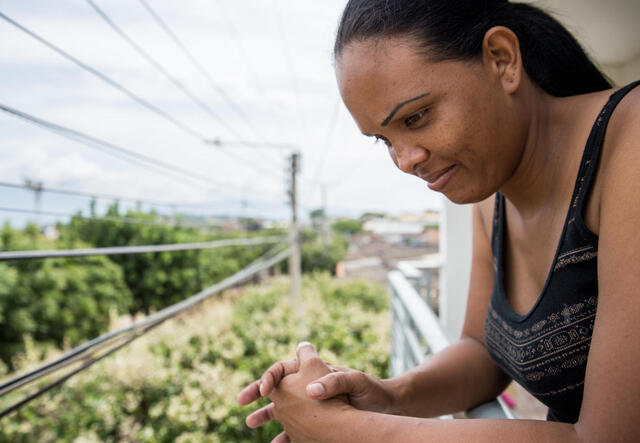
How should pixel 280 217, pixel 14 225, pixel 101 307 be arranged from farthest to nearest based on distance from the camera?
pixel 101 307 < pixel 280 217 < pixel 14 225

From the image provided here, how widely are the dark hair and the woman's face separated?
0.02 meters

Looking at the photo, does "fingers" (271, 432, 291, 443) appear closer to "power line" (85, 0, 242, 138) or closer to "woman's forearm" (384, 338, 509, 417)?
"woman's forearm" (384, 338, 509, 417)

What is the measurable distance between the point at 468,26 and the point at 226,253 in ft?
69.8

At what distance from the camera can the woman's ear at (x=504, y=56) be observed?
0.70m

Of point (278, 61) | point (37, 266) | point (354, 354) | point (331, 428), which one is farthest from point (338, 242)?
point (331, 428)

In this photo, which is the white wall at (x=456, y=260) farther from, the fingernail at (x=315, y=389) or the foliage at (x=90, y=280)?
the foliage at (x=90, y=280)

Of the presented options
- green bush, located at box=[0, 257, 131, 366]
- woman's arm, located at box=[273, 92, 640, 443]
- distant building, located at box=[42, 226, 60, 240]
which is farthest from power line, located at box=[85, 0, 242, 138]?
distant building, located at box=[42, 226, 60, 240]

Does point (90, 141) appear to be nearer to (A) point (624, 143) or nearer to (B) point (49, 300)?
(A) point (624, 143)

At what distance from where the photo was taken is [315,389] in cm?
79

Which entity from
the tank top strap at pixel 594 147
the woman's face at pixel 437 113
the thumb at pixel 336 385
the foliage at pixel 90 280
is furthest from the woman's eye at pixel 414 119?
the foliage at pixel 90 280

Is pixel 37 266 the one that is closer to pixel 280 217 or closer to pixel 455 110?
pixel 280 217

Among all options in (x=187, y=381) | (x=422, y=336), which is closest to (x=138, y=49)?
(x=187, y=381)

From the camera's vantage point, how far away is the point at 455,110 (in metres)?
0.68

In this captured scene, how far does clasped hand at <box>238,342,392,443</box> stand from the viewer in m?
0.79
